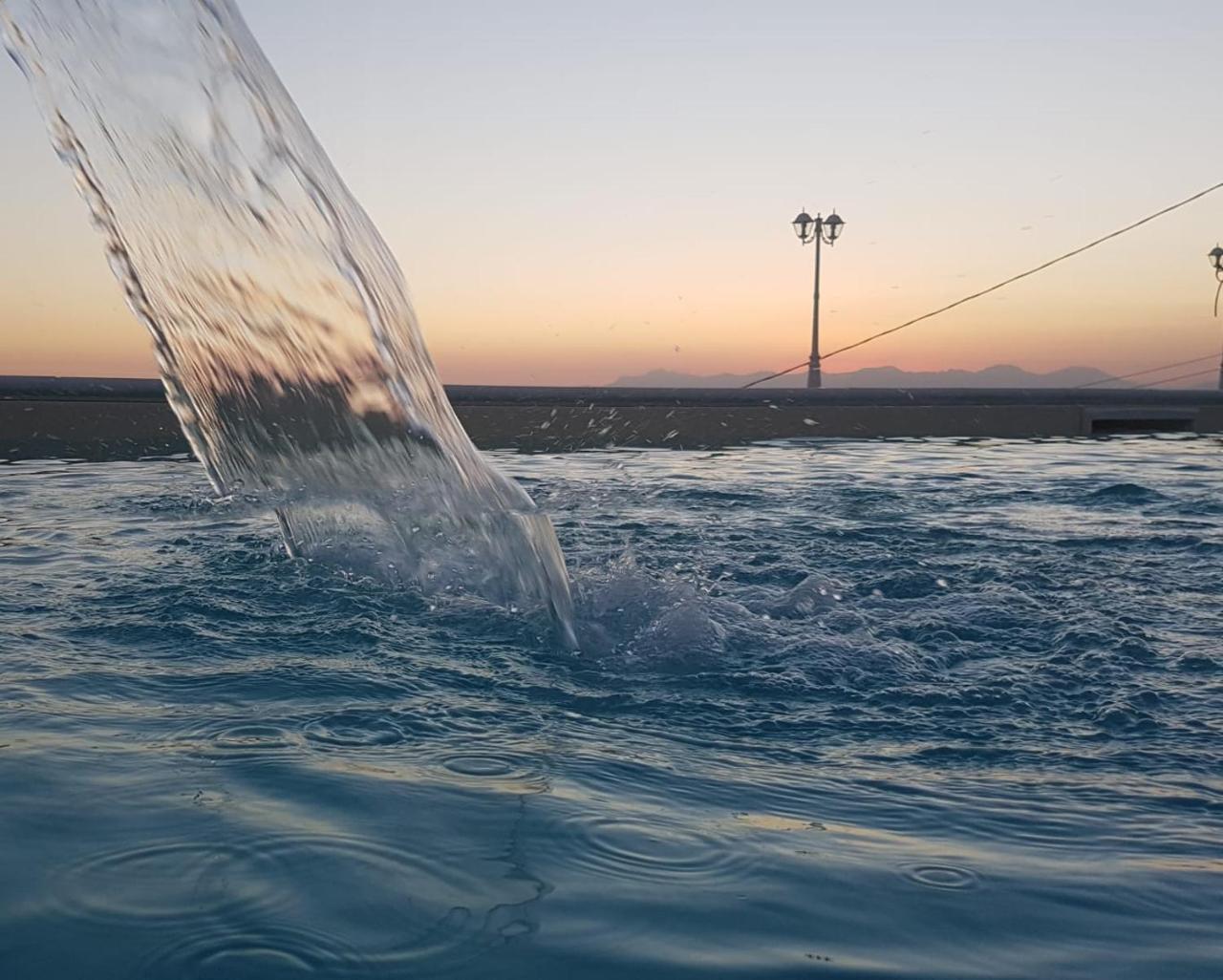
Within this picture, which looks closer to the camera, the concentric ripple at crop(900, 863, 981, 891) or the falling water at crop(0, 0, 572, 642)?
the concentric ripple at crop(900, 863, 981, 891)

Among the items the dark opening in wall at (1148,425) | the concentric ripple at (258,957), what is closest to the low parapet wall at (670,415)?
the dark opening in wall at (1148,425)

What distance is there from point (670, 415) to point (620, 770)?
36.5ft

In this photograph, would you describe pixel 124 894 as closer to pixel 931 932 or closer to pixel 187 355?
pixel 931 932

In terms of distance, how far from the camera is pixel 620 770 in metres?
2.35

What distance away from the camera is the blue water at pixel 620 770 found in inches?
63.3

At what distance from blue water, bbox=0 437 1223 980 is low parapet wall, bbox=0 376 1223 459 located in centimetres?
650

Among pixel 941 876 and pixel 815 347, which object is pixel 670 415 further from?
pixel 941 876

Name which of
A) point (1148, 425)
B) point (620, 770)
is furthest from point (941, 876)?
point (1148, 425)

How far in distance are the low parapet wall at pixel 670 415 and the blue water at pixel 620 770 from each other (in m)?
6.50

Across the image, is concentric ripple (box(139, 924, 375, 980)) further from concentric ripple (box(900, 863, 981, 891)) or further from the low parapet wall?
the low parapet wall

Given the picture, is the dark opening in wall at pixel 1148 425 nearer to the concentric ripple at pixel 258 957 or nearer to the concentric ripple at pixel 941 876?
the concentric ripple at pixel 941 876

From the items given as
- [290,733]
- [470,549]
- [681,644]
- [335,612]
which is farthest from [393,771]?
[470,549]

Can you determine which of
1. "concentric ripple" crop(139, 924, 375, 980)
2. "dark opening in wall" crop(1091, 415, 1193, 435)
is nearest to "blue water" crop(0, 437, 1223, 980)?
"concentric ripple" crop(139, 924, 375, 980)

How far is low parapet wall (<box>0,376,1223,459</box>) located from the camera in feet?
36.8
